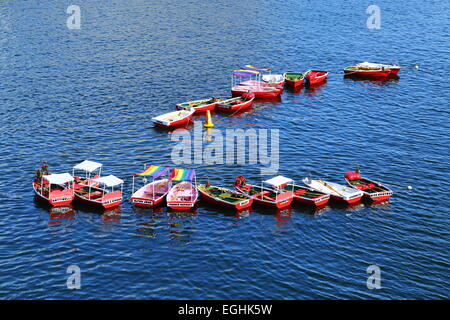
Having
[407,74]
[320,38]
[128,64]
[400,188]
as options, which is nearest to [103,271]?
[400,188]

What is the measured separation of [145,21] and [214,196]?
10939 cm

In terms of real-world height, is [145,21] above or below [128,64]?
above

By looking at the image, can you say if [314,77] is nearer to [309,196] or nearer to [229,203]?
[309,196]

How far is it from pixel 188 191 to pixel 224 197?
5403 millimetres

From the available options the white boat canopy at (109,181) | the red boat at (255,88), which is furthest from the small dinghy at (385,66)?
the white boat canopy at (109,181)

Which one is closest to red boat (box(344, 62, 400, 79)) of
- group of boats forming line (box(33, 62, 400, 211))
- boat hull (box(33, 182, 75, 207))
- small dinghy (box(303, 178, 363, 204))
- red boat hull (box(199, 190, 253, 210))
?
group of boats forming line (box(33, 62, 400, 211))

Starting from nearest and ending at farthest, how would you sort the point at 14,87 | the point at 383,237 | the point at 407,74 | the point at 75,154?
1. the point at 383,237
2. the point at 75,154
3. the point at 14,87
4. the point at 407,74

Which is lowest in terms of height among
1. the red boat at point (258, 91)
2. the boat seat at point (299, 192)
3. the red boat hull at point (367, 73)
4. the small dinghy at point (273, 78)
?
the boat seat at point (299, 192)

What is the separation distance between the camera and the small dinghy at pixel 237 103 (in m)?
108

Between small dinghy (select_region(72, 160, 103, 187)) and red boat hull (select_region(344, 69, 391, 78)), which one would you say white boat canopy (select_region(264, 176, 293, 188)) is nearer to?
small dinghy (select_region(72, 160, 103, 187))

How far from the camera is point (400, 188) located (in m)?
80.4

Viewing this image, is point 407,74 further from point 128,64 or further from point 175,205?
point 175,205

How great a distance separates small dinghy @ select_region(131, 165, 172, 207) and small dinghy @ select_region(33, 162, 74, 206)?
29.6ft

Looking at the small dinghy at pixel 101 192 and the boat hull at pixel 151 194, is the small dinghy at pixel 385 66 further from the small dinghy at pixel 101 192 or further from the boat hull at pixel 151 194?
the small dinghy at pixel 101 192
